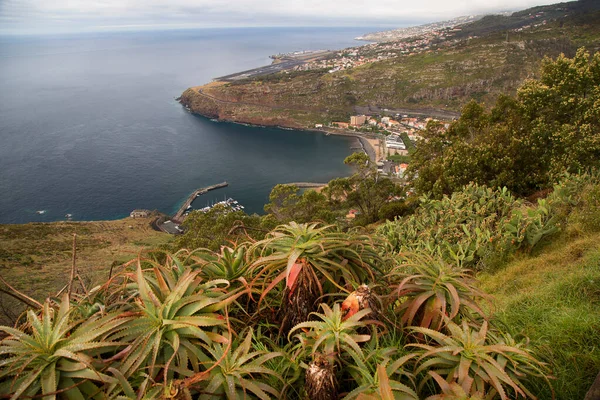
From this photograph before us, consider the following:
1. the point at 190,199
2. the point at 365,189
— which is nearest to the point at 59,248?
the point at 190,199

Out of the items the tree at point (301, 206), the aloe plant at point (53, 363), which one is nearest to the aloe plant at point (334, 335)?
the aloe plant at point (53, 363)

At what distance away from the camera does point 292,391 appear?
1.54 m

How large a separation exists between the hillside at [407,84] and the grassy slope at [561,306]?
2669 inches

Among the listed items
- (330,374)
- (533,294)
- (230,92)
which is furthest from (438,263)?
(230,92)

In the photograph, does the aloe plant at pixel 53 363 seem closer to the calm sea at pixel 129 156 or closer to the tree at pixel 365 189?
the tree at pixel 365 189

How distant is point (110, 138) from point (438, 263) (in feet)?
249

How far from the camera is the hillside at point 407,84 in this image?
69.2 m

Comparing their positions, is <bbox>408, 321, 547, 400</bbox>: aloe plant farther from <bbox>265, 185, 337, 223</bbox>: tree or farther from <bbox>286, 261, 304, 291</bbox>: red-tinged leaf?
<bbox>265, 185, 337, 223</bbox>: tree

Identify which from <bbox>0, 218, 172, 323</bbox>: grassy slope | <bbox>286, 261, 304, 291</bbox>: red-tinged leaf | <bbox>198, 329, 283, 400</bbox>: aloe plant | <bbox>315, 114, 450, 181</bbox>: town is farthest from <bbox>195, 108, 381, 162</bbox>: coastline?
<bbox>198, 329, 283, 400</bbox>: aloe plant

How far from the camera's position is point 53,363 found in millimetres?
1244

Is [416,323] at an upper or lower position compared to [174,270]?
lower

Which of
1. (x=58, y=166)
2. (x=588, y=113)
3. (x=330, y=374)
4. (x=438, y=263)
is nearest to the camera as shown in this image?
(x=330, y=374)

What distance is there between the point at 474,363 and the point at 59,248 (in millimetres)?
33153

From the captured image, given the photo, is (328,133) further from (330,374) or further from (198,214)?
(330,374)
